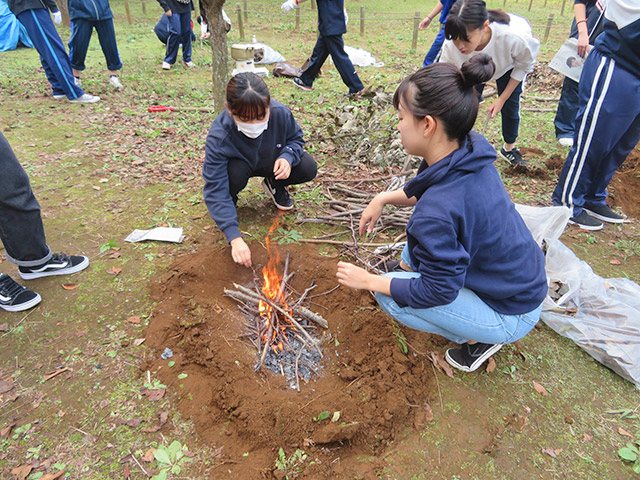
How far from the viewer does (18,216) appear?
2.51 metres

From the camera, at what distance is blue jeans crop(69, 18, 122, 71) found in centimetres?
597

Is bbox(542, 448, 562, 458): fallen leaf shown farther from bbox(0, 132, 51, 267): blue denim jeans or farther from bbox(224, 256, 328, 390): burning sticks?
bbox(0, 132, 51, 267): blue denim jeans

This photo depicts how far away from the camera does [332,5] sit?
6109 millimetres

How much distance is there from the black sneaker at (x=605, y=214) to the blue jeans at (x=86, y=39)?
7382 millimetres

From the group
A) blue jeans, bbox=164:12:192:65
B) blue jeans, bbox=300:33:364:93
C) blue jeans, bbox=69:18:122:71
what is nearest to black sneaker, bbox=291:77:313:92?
blue jeans, bbox=300:33:364:93

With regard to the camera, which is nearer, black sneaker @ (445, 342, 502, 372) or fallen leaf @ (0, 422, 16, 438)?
fallen leaf @ (0, 422, 16, 438)

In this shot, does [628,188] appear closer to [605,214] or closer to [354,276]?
[605,214]

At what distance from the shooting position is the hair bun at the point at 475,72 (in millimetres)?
1526

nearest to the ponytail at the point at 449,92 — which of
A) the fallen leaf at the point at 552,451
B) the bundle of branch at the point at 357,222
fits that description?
the bundle of branch at the point at 357,222

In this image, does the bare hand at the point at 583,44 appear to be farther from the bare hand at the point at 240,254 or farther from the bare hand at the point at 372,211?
the bare hand at the point at 240,254

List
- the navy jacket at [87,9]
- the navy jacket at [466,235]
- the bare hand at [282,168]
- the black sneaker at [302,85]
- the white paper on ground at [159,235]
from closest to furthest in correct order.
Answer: the navy jacket at [466,235]
the bare hand at [282,168]
the white paper on ground at [159,235]
the navy jacket at [87,9]
the black sneaker at [302,85]

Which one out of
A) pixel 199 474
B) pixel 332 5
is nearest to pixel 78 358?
pixel 199 474

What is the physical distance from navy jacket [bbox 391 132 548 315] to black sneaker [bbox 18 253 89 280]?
8.10 feet

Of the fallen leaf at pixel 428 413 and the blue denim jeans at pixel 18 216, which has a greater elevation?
the blue denim jeans at pixel 18 216
